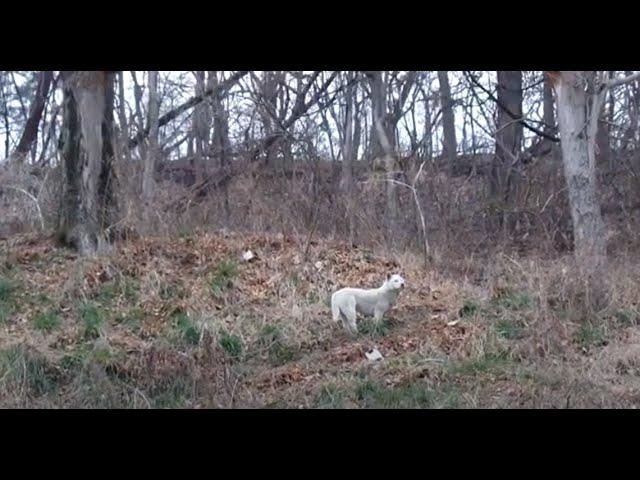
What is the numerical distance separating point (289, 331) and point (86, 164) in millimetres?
4382

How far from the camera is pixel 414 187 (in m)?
13.9

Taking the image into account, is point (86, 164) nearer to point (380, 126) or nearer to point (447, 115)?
point (380, 126)

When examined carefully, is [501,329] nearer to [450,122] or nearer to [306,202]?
[306,202]

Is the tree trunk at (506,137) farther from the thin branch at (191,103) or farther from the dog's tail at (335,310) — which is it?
the dog's tail at (335,310)

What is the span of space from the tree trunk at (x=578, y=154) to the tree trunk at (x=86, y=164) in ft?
23.1

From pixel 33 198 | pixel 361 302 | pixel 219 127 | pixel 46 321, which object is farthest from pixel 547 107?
pixel 46 321

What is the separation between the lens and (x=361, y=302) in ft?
31.6

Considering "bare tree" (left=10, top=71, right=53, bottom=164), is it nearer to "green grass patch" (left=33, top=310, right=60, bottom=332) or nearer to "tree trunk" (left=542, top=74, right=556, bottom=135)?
"green grass patch" (left=33, top=310, right=60, bottom=332)

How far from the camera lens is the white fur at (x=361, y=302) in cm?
952
